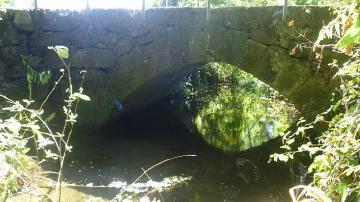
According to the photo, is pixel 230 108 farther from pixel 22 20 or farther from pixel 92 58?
pixel 22 20

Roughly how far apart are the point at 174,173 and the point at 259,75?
4.84 ft

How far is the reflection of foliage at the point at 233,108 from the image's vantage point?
5848mm

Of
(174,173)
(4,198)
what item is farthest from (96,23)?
(4,198)

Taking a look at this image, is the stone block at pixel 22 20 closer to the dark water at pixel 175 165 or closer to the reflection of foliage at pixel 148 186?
the dark water at pixel 175 165

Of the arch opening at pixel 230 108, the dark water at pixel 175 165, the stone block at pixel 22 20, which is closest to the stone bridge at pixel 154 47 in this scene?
the stone block at pixel 22 20

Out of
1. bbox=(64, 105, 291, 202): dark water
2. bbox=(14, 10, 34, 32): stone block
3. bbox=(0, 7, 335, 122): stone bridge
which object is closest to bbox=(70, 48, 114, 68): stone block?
bbox=(0, 7, 335, 122): stone bridge

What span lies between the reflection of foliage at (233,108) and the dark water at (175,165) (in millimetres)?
393

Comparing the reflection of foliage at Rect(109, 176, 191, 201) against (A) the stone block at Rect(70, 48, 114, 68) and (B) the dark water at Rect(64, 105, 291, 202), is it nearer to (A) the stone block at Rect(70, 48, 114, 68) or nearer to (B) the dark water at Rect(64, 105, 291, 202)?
(B) the dark water at Rect(64, 105, 291, 202)

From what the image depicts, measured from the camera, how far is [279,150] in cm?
491

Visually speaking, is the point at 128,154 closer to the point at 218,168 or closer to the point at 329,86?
the point at 218,168

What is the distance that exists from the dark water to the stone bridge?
0.47 metres

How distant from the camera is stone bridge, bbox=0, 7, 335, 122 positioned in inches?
160

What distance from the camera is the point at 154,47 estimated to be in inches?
197

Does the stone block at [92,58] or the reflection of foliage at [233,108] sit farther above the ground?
the stone block at [92,58]
